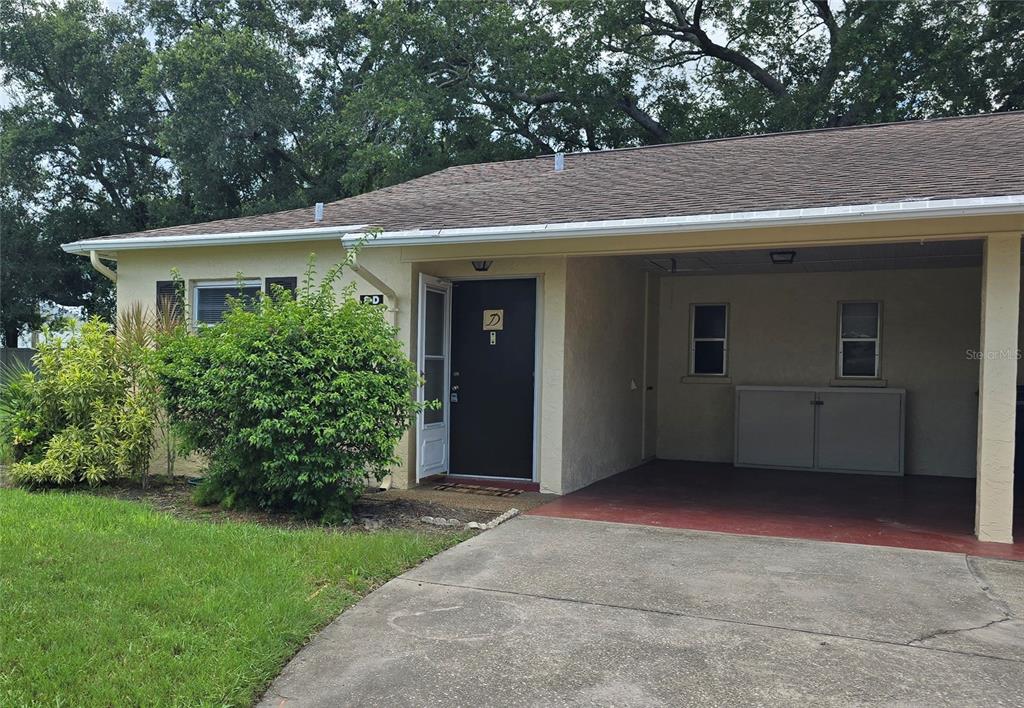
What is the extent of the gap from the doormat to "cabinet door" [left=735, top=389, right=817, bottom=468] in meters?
4.04

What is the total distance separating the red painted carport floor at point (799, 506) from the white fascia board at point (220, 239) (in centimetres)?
360

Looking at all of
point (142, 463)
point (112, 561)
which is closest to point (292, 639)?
point (112, 561)

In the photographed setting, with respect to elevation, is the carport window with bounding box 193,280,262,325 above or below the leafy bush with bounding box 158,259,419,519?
above

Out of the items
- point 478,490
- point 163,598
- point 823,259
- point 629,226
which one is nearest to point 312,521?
point 478,490

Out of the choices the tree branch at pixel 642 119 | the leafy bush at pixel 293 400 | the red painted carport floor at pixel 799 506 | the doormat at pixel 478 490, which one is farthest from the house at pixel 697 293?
the tree branch at pixel 642 119

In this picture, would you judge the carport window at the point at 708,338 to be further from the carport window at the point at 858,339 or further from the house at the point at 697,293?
the carport window at the point at 858,339

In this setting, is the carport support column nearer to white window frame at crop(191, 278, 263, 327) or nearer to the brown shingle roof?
the brown shingle roof

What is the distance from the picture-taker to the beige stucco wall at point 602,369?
8.10 m

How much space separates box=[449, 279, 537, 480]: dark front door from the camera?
827 cm

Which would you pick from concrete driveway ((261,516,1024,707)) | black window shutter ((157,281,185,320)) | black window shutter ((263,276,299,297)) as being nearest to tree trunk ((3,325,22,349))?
black window shutter ((157,281,185,320))

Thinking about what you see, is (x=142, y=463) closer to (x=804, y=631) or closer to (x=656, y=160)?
(x=804, y=631)

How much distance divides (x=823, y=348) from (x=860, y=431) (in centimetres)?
121

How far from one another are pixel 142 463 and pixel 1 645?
4.40 metres

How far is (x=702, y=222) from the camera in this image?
6.22 meters
